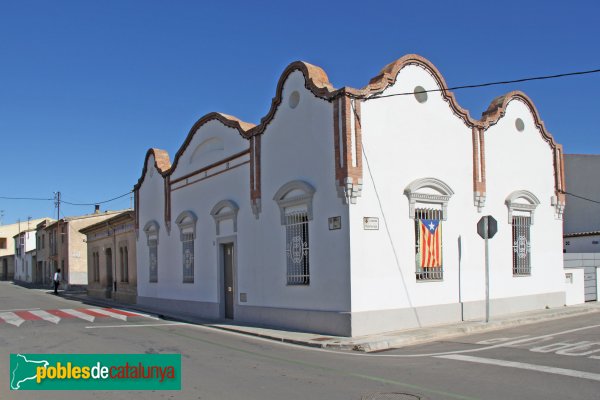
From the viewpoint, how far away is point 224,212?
60.7 ft

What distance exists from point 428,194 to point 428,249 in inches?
57.2

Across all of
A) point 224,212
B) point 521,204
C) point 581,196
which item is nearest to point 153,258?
point 224,212

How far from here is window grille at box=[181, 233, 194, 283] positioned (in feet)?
68.6

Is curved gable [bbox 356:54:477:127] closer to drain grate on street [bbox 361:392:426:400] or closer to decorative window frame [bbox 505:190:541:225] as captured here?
decorative window frame [bbox 505:190:541:225]

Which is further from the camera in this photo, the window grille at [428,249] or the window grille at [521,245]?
the window grille at [521,245]

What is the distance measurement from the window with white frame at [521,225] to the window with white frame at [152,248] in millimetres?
14298

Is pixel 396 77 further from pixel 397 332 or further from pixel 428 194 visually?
pixel 397 332

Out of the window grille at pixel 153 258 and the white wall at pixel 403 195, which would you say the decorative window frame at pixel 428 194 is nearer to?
the white wall at pixel 403 195

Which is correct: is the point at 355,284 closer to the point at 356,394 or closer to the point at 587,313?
the point at 356,394

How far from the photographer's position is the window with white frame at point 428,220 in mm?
14500

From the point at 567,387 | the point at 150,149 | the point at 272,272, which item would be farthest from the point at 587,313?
the point at 150,149

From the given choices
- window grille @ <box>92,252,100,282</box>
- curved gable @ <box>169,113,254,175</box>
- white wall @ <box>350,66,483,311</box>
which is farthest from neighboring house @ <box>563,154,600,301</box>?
window grille @ <box>92,252,100,282</box>

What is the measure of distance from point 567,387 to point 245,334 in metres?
8.80

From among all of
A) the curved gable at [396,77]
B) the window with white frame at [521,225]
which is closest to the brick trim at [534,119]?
the curved gable at [396,77]
